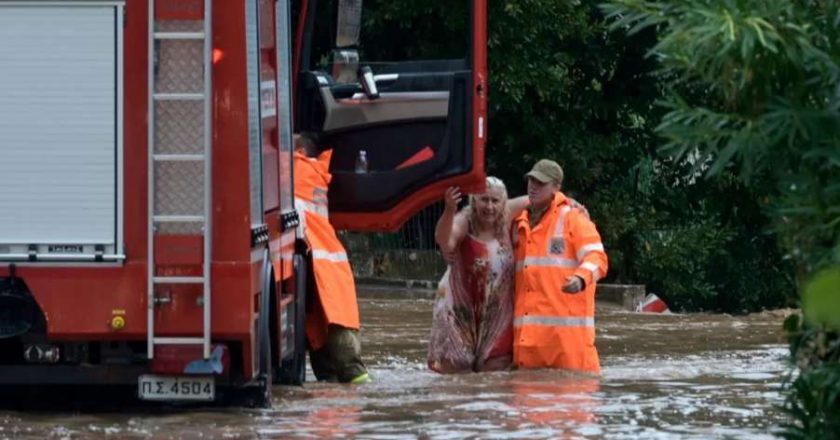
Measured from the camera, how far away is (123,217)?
9.33 metres

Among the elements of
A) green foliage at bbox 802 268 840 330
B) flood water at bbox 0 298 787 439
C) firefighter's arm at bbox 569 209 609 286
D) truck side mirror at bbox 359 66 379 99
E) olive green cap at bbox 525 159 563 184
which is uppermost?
truck side mirror at bbox 359 66 379 99

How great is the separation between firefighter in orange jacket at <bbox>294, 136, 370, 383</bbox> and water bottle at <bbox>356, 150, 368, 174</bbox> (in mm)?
518

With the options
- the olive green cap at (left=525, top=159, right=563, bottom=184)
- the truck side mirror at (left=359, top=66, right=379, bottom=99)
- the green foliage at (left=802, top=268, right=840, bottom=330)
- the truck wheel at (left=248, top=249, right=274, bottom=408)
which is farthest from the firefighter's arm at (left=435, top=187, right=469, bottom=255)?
the green foliage at (left=802, top=268, right=840, bottom=330)

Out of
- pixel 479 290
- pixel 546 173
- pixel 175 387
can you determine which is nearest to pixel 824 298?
pixel 175 387

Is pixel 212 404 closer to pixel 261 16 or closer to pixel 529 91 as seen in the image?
pixel 261 16

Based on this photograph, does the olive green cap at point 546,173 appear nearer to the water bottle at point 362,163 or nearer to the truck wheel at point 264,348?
the water bottle at point 362,163

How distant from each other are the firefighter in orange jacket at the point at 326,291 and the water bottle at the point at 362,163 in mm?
518

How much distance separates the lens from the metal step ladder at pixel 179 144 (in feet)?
30.3

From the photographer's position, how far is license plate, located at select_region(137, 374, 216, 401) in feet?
30.9

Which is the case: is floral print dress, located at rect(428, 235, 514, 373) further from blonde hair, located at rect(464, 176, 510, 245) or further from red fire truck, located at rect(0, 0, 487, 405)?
red fire truck, located at rect(0, 0, 487, 405)

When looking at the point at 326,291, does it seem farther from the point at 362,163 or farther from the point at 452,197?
the point at 362,163

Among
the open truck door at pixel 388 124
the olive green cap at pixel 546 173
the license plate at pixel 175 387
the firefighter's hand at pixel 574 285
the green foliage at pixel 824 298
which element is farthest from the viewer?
the open truck door at pixel 388 124

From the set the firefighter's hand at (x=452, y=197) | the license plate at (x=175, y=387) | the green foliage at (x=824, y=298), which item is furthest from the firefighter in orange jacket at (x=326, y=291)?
the green foliage at (x=824, y=298)

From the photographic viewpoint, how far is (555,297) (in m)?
12.1
